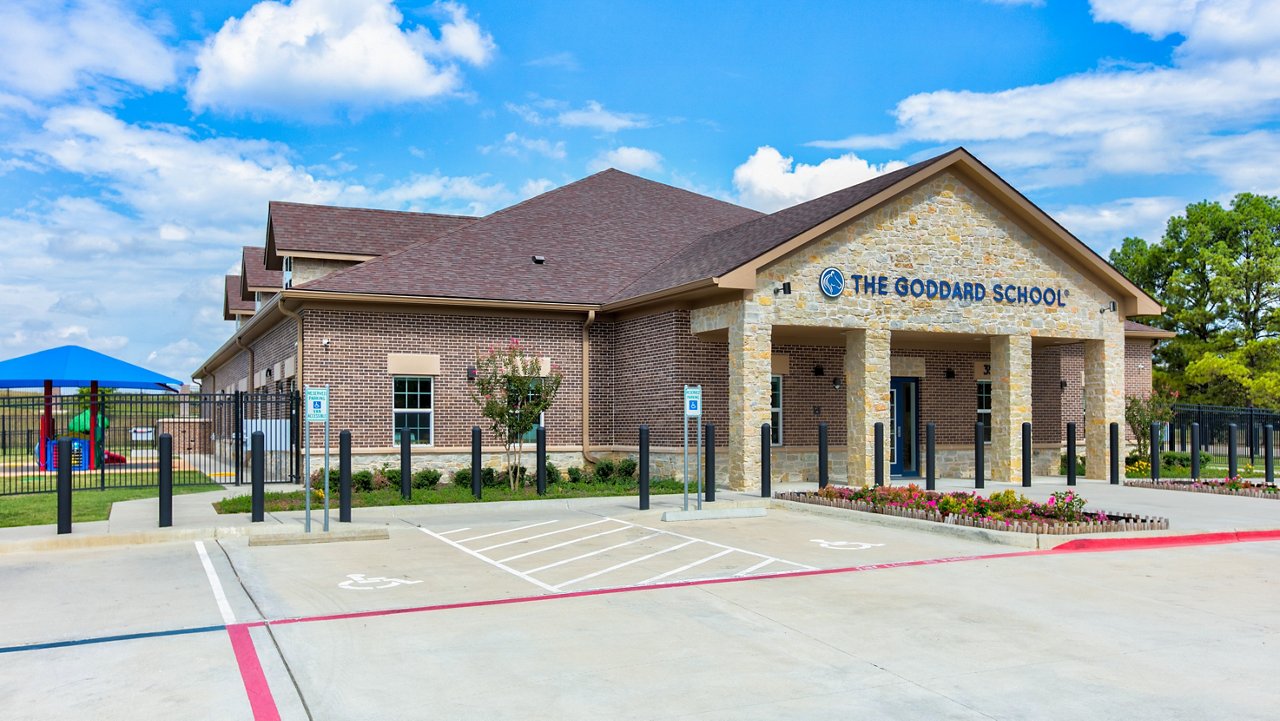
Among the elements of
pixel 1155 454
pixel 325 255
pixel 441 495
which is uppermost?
pixel 325 255

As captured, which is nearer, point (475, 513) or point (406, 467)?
point (475, 513)

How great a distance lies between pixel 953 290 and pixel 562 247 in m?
9.45

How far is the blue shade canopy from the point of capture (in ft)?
76.8

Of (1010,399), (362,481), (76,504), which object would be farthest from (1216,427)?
A: (76,504)

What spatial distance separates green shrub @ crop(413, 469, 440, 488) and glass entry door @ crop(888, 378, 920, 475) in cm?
1089

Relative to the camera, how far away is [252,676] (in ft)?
22.0

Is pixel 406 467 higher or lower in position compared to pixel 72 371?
lower

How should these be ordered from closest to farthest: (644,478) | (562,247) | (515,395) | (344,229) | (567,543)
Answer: (567,543)
(644,478)
(515,395)
(562,247)
(344,229)

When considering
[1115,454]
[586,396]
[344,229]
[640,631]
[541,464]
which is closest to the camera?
[640,631]

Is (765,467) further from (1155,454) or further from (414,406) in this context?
(1155,454)

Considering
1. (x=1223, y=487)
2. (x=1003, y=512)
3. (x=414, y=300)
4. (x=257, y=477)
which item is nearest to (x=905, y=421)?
(x=1223, y=487)

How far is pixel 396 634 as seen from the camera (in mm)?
7949

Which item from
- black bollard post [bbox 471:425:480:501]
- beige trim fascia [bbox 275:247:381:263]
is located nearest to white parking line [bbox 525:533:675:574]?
black bollard post [bbox 471:425:480:501]

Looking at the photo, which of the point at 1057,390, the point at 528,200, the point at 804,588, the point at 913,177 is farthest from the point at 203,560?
the point at 1057,390
